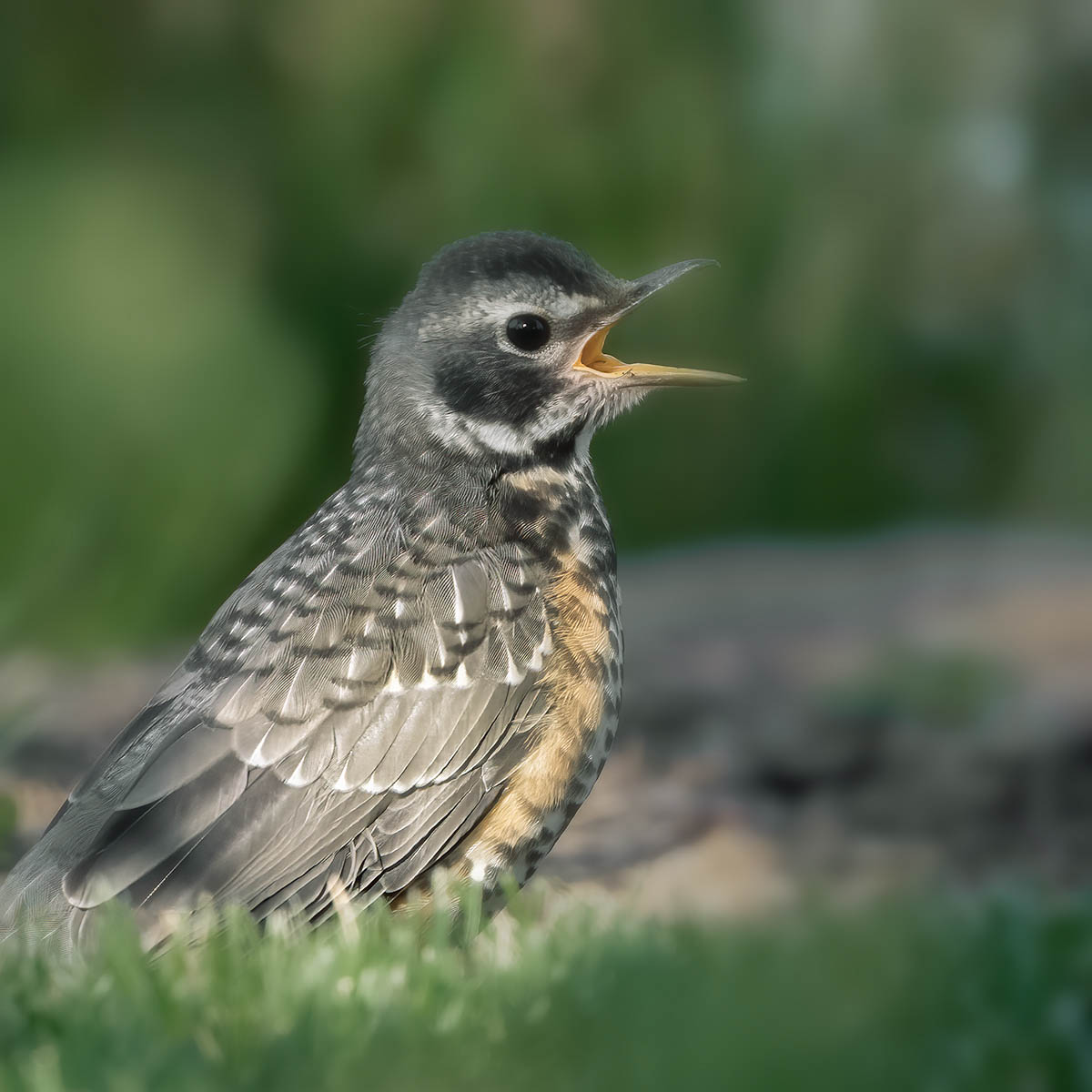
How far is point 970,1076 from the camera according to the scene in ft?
7.65

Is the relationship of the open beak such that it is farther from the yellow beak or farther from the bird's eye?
the bird's eye

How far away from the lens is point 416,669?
10.2ft

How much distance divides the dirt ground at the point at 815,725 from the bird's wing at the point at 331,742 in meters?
1.19

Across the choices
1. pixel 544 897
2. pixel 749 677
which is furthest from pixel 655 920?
pixel 749 677

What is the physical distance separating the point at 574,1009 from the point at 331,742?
0.78 meters

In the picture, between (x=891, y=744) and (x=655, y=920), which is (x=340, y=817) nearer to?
(x=655, y=920)

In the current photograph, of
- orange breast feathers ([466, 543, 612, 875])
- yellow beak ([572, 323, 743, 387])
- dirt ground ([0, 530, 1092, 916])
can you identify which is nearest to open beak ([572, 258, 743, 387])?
yellow beak ([572, 323, 743, 387])

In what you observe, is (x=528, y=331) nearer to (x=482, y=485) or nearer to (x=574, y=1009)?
(x=482, y=485)

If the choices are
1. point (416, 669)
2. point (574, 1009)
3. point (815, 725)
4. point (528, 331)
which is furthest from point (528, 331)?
point (815, 725)

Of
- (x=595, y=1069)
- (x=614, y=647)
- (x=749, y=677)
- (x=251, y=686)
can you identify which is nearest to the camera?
(x=595, y=1069)

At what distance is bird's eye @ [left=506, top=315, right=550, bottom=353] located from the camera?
A: 3.42 m

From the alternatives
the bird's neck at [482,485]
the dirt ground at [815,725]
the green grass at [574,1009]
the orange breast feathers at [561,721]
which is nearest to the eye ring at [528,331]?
the bird's neck at [482,485]

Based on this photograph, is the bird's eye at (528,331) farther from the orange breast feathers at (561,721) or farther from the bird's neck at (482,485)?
the orange breast feathers at (561,721)

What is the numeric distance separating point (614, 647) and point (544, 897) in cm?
63
